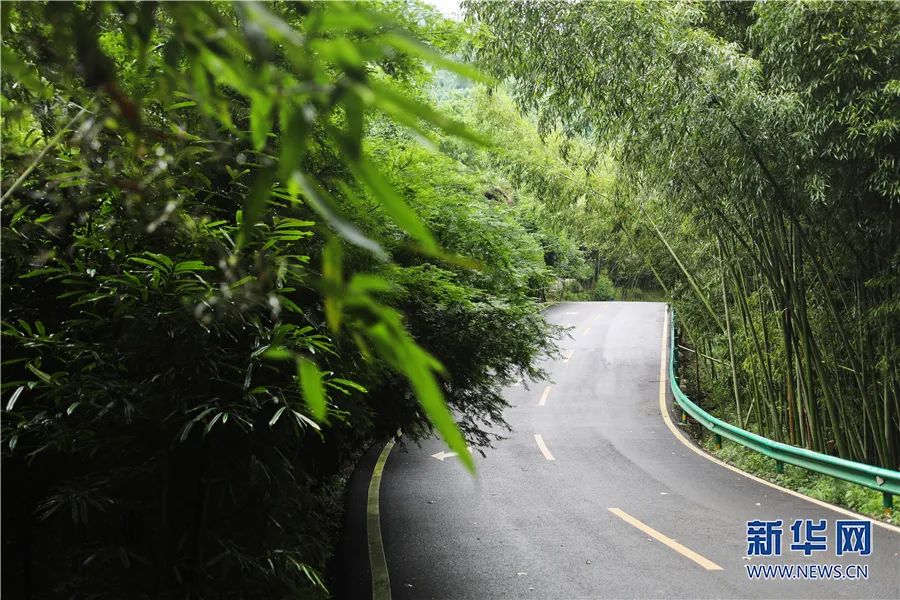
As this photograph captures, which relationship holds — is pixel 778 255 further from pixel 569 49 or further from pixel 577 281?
pixel 577 281

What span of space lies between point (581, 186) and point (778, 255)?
5.60 meters

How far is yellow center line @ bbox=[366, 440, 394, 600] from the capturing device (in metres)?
5.46

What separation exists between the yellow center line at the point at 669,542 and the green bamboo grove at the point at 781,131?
3037 mm

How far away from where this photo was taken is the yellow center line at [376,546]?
546cm

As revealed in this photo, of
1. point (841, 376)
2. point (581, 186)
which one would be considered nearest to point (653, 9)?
point (841, 376)

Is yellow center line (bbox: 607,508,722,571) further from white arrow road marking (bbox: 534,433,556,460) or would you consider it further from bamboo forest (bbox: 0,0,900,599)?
white arrow road marking (bbox: 534,433,556,460)

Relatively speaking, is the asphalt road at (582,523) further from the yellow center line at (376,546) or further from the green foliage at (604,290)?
the green foliage at (604,290)

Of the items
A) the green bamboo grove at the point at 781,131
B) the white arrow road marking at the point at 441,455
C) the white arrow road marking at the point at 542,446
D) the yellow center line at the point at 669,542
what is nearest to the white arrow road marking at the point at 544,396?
the white arrow road marking at the point at 542,446

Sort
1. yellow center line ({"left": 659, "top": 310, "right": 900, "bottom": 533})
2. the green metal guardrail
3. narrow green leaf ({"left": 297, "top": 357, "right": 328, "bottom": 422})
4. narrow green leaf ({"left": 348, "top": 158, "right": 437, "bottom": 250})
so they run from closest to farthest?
1. narrow green leaf ({"left": 348, "top": 158, "right": 437, "bottom": 250})
2. narrow green leaf ({"left": 297, "top": 357, "right": 328, "bottom": 422})
3. the green metal guardrail
4. yellow center line ({"left": 659, "top": 310, "right": 900, "bottom": 533})

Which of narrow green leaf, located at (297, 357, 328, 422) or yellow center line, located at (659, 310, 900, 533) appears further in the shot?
yellow center line, located at (659, 310, 900, 533)

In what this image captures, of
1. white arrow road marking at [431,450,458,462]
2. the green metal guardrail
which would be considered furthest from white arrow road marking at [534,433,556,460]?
the green metal guardrail

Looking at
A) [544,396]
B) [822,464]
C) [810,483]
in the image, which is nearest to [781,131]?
[822,464]

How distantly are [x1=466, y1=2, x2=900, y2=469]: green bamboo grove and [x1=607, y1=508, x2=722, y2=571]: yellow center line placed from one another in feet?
9.96

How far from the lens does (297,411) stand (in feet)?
9.11
